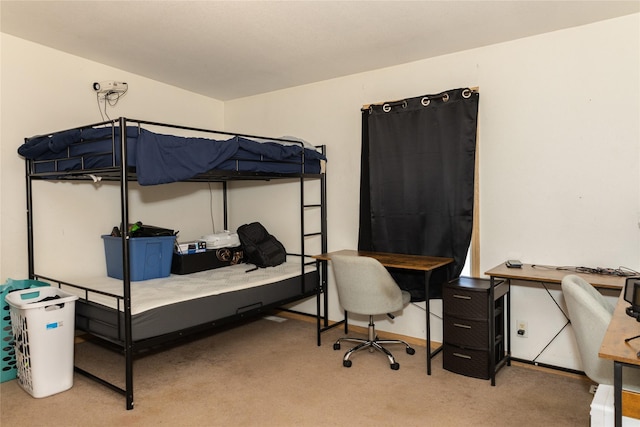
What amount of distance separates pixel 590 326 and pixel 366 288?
148cm

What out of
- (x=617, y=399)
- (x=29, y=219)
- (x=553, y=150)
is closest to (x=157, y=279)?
(x=29, y=219)

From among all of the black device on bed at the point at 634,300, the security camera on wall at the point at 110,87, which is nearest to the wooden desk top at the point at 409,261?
the black device on bed at the point at 634,300

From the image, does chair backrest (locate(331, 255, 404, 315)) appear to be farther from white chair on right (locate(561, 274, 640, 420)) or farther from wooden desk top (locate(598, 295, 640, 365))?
wooden desk top (locate(598, 295, 640, 365))

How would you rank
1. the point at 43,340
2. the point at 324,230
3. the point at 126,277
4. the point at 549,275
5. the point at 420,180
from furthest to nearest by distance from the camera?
the point at 324,230
the point at 420,180
the point at 549,275
the point at 43,340
the point at 126,277

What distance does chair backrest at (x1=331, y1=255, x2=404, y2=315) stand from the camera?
3092 mm

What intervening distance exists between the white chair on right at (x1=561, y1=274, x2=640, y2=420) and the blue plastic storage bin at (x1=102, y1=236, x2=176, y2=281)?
2935mm

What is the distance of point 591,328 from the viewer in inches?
79.3

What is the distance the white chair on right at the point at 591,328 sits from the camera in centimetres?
196

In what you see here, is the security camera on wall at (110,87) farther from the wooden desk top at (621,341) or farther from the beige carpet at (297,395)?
the wooden desk top at (621,341)

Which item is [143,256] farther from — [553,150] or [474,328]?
[553,150]

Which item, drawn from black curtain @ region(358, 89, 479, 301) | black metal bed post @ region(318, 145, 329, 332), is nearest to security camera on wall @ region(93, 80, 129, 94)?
black metal bed post @ region(318, 145, 329, 332)

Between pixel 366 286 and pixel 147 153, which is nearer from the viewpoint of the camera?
pixel 147 153

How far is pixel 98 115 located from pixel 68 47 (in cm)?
60

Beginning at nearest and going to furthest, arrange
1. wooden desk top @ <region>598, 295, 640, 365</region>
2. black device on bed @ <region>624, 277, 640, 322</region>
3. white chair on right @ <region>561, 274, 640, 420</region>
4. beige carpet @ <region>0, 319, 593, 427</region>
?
wooden desk top @ <region>598, 295, 640, 365</region>
black device on bed @ <region>624, 277, 640, 322</region>
white chair on right @ <region>561, 274, 640, 420</region>
beige carpet @ <region>0, 319, 593, 427</region>
